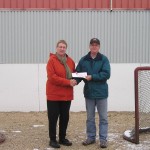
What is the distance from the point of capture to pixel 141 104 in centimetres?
815

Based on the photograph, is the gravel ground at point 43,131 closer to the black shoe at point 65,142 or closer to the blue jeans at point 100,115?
the black shoe at point 65,142

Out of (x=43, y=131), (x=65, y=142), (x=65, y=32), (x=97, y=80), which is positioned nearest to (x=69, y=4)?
(x=65, y=32)

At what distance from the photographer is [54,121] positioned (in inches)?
294

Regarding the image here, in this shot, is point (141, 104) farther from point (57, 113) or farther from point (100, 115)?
point (57, 113)

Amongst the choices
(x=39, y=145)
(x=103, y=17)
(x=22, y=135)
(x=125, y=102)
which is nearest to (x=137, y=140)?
(x=39, y=145)

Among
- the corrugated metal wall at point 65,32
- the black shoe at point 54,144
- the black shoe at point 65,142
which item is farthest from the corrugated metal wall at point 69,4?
the black shoe at point 54,144

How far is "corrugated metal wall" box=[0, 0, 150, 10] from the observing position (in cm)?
1112

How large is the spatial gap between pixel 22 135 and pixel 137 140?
2272 millimetres

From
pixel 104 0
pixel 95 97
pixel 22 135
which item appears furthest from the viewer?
pixel 104 0

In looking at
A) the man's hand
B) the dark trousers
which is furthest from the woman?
the man's hand

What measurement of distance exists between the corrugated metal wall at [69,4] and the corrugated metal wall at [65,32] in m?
0.16

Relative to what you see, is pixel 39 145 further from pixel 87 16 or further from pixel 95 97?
pixel 87 16

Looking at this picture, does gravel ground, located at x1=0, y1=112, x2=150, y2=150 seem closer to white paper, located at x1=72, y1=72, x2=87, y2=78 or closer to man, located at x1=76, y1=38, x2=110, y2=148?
man, located at x1=76, y1=38, x2=110, y2=148

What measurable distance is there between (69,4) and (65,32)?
726 mm
